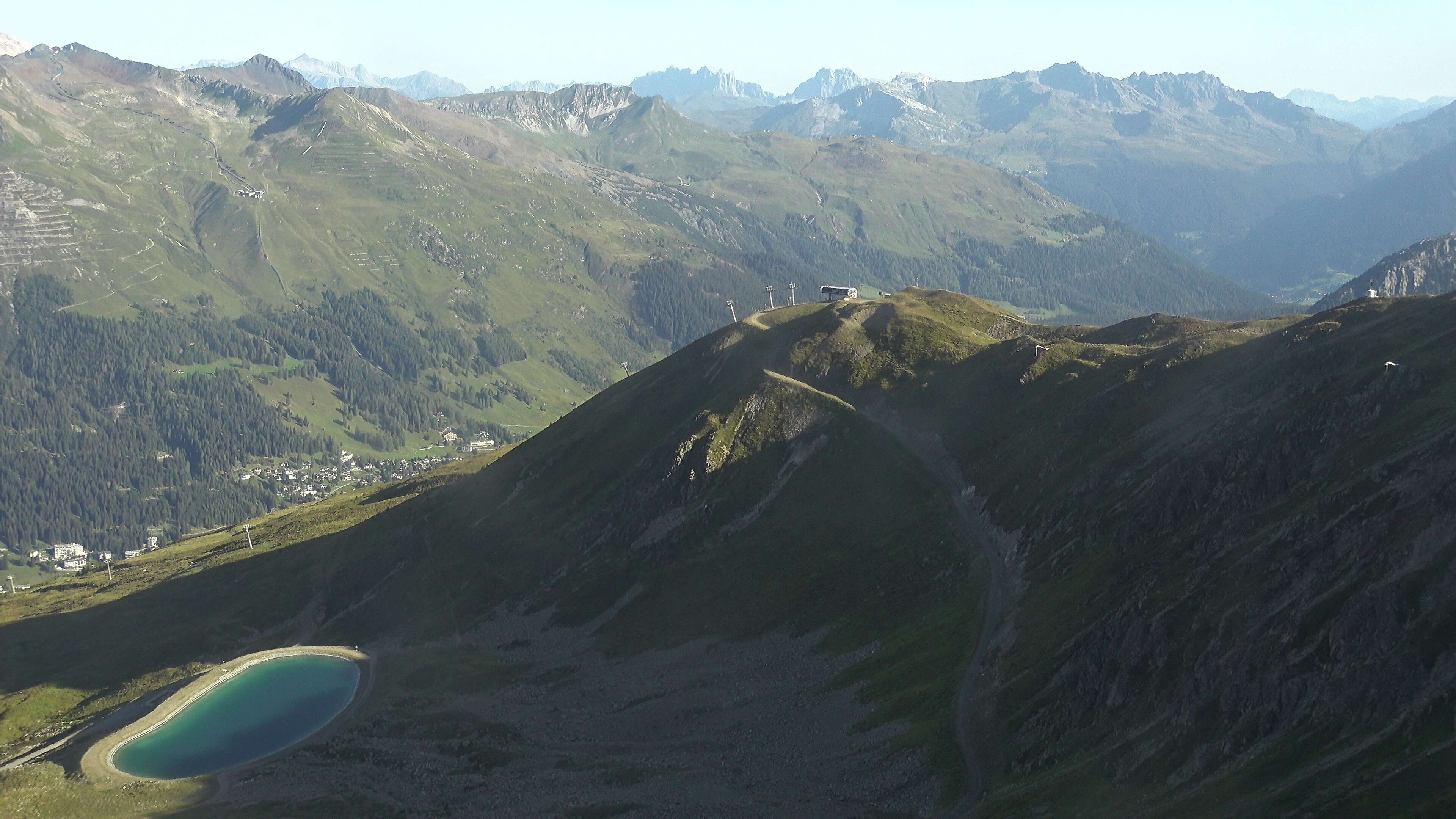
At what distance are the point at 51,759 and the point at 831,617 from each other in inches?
3872

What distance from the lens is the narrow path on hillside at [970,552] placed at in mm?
93062

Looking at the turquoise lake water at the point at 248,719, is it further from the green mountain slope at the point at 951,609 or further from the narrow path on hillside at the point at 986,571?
the narrow path on hillside at the point at 986,571

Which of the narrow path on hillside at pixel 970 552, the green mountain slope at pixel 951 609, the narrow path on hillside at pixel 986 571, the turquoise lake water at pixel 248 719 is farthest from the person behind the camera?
the turquoise lake water at pixel 248 719

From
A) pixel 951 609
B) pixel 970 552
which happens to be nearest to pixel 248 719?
pixel 951 609

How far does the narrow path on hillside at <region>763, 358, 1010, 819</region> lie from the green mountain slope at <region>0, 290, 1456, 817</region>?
0.53 meters

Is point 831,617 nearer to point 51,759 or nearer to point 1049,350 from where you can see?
point 1049,350

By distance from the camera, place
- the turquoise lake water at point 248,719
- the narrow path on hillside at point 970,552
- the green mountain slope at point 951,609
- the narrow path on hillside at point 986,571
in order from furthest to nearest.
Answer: the turquoise lake water at point 248,719, the narrow path on hillside at point 970,552, the narrow path on hillside at point 986,571, the green mountain slope at point 951,609

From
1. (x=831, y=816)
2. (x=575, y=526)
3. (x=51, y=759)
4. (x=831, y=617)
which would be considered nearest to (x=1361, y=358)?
(x=831, y=617)

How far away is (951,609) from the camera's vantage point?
406ft

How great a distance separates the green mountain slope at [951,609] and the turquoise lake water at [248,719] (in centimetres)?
737

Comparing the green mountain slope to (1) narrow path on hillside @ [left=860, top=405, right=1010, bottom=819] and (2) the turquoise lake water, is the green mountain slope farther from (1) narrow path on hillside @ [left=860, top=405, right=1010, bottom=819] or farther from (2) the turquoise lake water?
(2) the turquoise lake water

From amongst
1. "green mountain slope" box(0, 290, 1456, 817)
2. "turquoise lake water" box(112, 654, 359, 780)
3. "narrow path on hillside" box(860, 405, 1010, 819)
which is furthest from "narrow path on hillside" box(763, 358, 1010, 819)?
"turquoise lake water" box(112, 654, 359, 780)

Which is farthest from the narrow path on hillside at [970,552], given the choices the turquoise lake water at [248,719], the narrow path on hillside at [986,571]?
the turquoise lake water at [248,719]

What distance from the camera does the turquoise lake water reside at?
5303 inches
